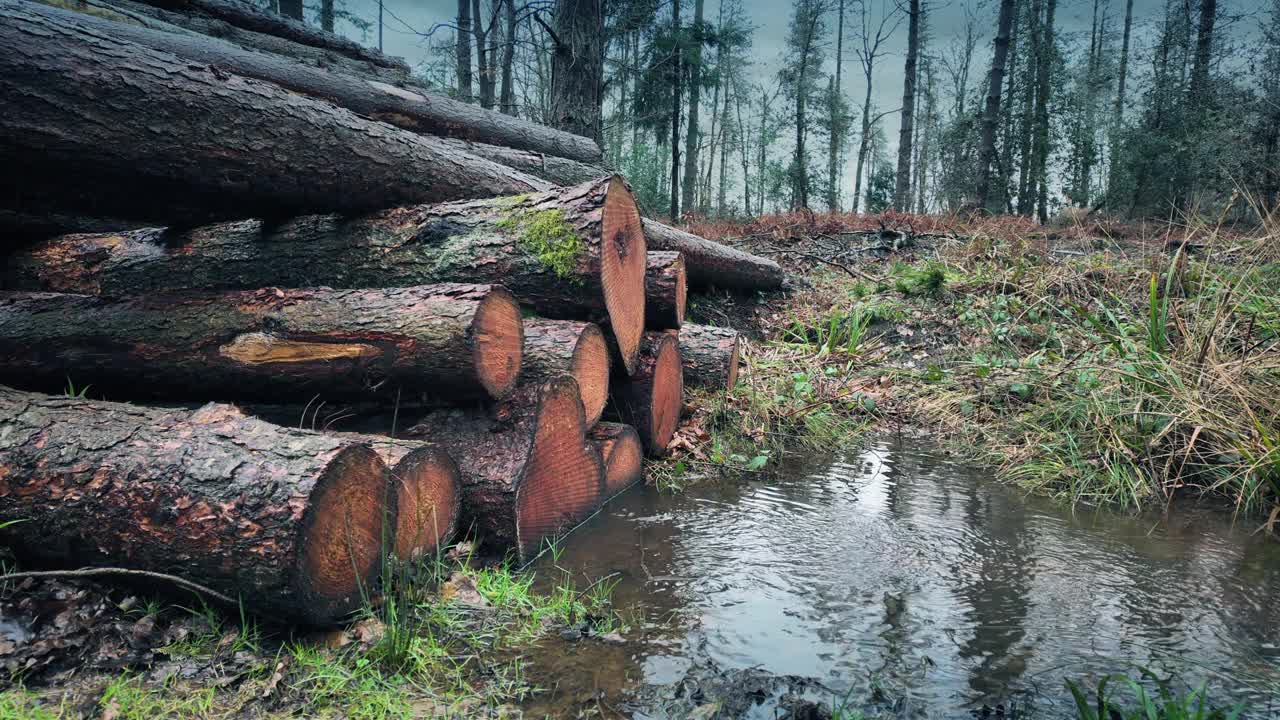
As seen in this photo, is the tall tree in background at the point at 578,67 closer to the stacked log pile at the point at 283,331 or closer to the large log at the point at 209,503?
the stacked log pile at the point at 283,331

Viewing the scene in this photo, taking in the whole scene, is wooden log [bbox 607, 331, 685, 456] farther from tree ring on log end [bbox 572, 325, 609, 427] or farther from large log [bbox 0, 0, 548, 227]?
large log [bbox 0, 0, 548, 227]

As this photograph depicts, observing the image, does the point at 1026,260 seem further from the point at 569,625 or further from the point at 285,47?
the point at 285,47

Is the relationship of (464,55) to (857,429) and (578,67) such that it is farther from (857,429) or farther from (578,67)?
(857,429)

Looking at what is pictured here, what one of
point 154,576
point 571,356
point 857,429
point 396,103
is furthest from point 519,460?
point 396,103

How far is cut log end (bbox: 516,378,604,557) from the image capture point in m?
2.97

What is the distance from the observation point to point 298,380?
9.99 feet

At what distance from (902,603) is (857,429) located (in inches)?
114

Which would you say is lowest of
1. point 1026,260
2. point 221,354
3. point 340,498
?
point 340,498

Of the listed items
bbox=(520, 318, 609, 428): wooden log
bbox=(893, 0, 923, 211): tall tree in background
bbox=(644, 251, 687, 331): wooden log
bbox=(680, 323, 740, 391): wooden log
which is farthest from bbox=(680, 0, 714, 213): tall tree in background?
bbox=(520, 318, 609, 428): wooden log

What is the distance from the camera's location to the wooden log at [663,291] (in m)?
4.35

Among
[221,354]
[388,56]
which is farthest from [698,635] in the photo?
[388,56]

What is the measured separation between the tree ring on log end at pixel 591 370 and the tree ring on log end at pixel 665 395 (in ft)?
1.78

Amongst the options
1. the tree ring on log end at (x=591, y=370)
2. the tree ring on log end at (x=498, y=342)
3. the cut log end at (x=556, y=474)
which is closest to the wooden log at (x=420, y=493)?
the cut log end at (x=556, y=474)

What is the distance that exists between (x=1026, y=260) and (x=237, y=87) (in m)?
7.64
